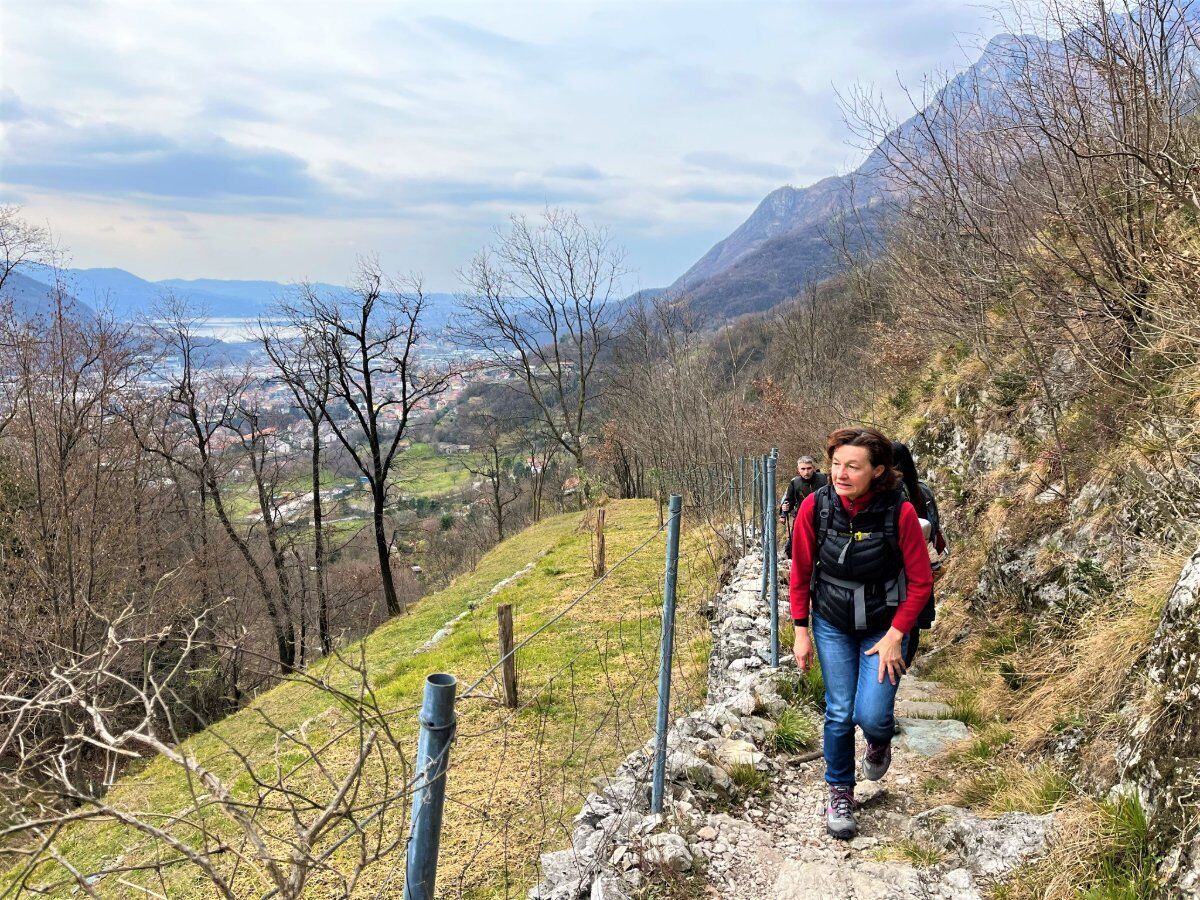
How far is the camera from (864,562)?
10.4 ft

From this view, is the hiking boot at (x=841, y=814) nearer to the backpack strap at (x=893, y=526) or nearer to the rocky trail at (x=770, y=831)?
the rocky trail at (x=770, y=831)

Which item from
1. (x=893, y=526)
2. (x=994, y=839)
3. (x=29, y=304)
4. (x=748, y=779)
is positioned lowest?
(x=748, y=779)

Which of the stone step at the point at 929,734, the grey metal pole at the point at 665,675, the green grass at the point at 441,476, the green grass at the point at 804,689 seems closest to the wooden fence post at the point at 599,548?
the green grass at the point at 804,689

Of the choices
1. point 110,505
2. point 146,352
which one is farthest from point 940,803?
point 146,352

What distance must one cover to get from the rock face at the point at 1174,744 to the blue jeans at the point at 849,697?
36.5 inches

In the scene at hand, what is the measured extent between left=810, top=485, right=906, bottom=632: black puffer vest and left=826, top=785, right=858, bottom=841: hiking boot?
85 cm

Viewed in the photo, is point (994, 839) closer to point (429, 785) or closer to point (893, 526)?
point (893, 526)

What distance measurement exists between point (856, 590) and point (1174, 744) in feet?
4.02

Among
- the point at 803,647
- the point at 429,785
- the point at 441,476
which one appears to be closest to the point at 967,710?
the point at 803,647

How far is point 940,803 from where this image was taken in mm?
3531

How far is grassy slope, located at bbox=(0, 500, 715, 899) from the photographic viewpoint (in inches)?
196

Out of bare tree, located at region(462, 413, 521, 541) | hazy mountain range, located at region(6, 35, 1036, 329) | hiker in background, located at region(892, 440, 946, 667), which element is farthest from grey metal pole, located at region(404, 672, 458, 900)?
bare tree, located at region(462, 413, 521, 541)

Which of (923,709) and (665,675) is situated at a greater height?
(665,675)

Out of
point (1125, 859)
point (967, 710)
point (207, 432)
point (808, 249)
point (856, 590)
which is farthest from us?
point (808, 249)
